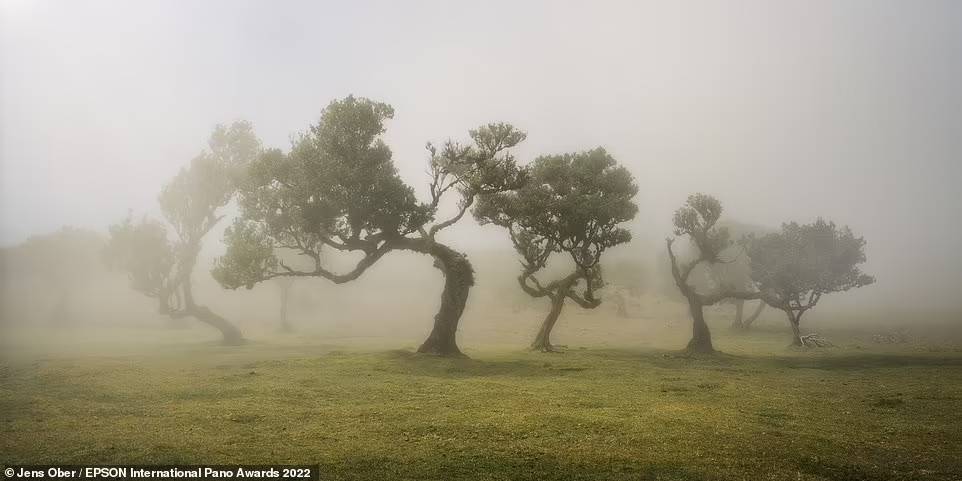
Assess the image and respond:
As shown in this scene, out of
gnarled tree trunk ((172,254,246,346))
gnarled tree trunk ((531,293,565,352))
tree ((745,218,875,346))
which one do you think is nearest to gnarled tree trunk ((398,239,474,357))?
gnarled tree trunk ((531,293,565,352))

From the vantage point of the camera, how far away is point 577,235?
39.3 m

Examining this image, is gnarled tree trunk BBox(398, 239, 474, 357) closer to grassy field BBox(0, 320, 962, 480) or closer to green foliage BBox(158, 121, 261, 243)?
grassy field BBox(0, 320, 962, 480)

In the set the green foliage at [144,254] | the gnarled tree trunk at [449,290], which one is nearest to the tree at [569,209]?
the gnarled tree trunk at [449,290]

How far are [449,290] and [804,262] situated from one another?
3343 centimetres

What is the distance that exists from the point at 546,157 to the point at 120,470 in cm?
3412

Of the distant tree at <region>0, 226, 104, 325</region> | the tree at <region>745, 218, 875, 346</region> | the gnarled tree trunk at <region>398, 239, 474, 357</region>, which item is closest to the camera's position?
the gnarled tree trunk at <region>398, 239, 474, 357</region>

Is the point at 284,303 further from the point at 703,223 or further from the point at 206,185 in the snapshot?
the point at 703,223

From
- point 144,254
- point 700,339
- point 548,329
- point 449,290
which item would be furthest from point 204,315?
point 700,339

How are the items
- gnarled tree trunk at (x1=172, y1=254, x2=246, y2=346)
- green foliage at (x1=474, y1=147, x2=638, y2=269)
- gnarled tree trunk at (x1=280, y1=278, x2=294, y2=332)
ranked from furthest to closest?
gnarled tree trunk at (x1=280, y1=278, x2=294, y2=332), gnarled tree trunk at (x1=172, y1=254, x2=246, y2=346), green foliage at (x1=474, y1=147, x2=638, y2=269)

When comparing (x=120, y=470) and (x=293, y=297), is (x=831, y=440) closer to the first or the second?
(x=120, y=470)

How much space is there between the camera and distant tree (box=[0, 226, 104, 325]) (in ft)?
263

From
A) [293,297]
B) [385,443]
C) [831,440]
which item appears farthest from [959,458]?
[293,297]

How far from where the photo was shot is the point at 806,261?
1870 inches

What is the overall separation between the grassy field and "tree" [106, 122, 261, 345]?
74.6 feet
